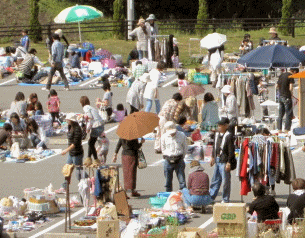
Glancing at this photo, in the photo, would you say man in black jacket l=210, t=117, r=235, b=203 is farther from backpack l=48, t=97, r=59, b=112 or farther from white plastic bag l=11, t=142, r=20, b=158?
backpack l=48, t=97, r=59, b=112

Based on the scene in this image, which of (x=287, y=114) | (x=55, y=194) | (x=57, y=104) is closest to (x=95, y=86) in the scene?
(x=57, y=104)

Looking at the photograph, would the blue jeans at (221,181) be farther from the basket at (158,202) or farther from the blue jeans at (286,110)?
the blue jeans at (286,110)

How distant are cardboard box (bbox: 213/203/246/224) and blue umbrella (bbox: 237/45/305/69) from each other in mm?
10525

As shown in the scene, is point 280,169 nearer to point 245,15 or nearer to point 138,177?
point 138,177

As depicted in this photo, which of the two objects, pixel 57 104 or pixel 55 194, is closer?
pixel 55 194

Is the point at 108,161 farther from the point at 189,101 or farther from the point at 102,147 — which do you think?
the point at 189,101

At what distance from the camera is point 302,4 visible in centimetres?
6016

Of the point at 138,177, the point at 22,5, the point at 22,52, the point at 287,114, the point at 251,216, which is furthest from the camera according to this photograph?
the point at 22,5

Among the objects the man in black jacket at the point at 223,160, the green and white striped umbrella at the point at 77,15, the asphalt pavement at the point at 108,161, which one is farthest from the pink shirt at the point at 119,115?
the green and white striped umbrella at the point at 77,15

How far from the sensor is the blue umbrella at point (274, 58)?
2750cm

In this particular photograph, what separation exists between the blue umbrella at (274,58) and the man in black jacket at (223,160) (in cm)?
732

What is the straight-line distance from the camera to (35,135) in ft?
87.9

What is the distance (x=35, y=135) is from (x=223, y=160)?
25.7ft

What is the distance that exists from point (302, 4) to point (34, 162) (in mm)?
37069
